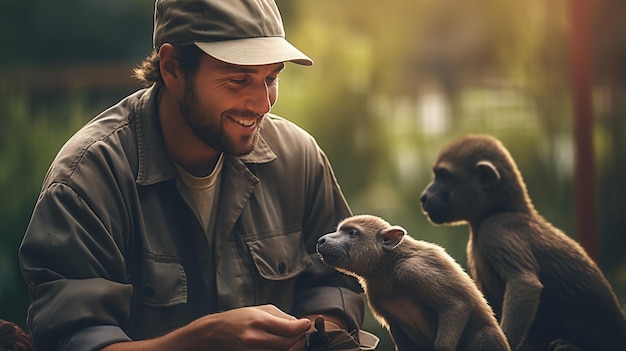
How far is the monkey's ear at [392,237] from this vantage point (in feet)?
10.5

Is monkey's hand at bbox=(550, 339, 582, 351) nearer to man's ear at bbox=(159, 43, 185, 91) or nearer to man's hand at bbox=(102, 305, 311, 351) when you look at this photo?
man's hand at bbox=(102, 305, 311, 351)

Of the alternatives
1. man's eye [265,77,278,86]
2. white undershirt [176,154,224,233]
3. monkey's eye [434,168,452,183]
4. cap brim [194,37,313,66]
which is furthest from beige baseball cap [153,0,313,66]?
monkey's eye [434,168,452,183]

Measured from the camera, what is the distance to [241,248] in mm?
3199

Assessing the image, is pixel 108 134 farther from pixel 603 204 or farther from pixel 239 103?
pixel 603 204

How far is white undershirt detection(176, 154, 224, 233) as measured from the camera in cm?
312

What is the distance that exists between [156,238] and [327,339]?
24.3 inches

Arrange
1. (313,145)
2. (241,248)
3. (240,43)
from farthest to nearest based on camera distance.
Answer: (313,145), (241,248), (240,43)

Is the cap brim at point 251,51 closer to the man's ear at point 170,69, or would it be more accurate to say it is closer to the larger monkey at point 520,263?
the man's ear at point 170,69

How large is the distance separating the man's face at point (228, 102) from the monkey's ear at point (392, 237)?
529 mm

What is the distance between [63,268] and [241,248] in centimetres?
63

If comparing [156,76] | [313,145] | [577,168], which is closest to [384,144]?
[577,168]

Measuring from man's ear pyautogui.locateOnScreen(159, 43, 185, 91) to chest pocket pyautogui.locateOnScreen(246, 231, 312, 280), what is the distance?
559mm

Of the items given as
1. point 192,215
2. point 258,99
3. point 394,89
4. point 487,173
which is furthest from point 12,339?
point 394,89

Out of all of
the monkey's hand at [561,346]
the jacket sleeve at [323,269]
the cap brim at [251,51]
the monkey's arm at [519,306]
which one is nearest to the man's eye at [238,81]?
the cap brim at [251,51]
